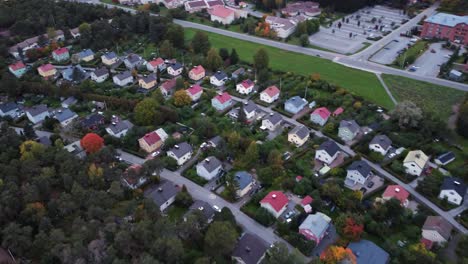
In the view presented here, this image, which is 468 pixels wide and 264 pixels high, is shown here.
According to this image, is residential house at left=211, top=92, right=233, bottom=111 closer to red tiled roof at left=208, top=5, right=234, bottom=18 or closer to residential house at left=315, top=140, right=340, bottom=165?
residential house at left=315, top=140, right=340, bottom=165

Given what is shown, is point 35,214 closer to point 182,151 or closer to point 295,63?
point 182,151

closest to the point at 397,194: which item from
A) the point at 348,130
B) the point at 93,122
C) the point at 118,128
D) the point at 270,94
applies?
the point at 348,130

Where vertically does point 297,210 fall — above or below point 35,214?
below

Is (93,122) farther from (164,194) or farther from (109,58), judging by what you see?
(109,58)

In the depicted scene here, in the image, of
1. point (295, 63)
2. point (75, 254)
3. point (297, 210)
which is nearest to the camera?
point (75, 254)

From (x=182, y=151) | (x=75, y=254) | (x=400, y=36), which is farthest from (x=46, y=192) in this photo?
(x=400, y=36)

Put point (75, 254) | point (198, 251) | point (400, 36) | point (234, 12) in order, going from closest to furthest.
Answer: point (75, 254)
point (198, 251)
point (400, 36)
point (234, 12)
